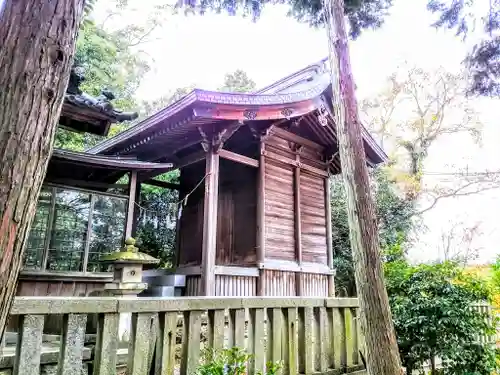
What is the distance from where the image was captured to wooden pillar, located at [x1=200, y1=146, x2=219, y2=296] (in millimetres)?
6907

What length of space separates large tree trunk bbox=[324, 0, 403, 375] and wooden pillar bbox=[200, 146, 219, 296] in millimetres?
3376

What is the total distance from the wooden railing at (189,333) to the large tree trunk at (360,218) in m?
0.57

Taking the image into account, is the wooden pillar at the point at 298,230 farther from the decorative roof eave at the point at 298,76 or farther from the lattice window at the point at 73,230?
the lattice window at the point at 73,230

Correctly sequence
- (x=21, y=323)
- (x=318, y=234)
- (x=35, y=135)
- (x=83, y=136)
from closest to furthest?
(x=35, y=135)
(x=21, y=323)
(x=318, y=234)
(x=83, y=136)

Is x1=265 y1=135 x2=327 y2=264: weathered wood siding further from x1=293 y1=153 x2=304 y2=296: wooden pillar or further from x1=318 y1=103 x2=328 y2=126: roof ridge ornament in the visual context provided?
x1=318 y1=103 x2=328 y2=126: roof ridge ornament

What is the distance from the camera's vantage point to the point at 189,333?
3.04 metres

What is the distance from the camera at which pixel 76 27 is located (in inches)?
68.7

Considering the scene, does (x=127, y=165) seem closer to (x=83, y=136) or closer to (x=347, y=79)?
(x=347, y=79)

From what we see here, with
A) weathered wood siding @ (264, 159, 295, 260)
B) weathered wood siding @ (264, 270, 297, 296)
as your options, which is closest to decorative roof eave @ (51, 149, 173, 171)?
weathered wood siding @ (264, 159, 295, 260)

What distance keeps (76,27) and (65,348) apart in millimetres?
2019

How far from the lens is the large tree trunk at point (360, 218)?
3635 millimetres

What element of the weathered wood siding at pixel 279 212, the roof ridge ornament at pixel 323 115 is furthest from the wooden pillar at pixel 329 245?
the roof ridge ornament at pixel 323 115

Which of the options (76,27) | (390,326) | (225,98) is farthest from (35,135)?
(225,98)

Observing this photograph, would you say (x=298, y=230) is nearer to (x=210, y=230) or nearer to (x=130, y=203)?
(x=210, y=230)
